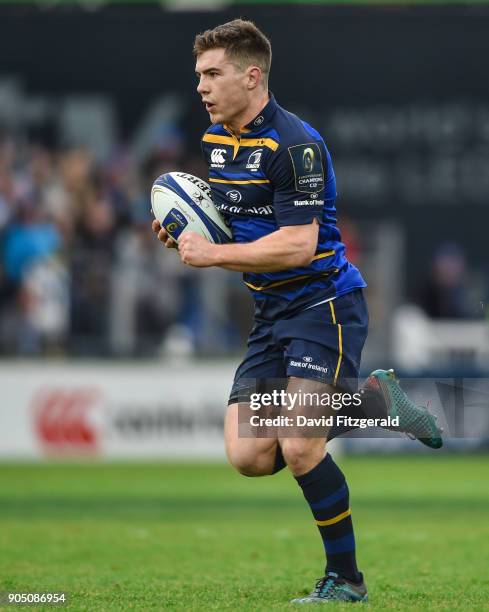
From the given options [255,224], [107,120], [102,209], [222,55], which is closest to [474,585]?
[255,224]

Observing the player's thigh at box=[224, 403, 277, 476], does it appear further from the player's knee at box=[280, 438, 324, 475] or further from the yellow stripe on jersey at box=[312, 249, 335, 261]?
the yellow stripe on jersey at box=[312, 249, 335, 261]

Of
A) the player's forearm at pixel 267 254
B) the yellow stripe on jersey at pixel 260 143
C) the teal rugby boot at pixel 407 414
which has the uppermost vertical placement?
the yellow stripe on jersey at pixel 260 143

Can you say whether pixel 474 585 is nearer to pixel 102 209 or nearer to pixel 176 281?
pixel 176 281

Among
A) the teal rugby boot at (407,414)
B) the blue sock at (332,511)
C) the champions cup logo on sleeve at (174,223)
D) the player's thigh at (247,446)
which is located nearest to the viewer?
the blue sock at (332,511)

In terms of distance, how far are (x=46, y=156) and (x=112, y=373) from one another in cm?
369

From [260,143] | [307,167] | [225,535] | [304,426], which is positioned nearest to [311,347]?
[304,426]

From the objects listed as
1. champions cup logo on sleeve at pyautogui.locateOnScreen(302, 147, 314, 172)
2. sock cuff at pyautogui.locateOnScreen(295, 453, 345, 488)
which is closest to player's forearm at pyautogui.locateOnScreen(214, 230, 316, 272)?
champions cup logo on sleeve at pyautogui.locateOnScreen(302, 147, 314, 172)

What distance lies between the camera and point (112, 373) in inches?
666

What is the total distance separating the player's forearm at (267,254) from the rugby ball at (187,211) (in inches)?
14.3

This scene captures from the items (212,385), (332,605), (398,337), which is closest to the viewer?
(332,605)

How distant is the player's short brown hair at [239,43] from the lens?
655 cm

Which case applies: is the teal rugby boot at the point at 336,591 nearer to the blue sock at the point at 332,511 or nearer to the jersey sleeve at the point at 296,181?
the blue sock at the point at 332,511

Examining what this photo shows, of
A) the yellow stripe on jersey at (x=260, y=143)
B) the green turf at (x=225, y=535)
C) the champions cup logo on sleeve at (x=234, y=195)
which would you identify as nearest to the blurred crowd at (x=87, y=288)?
the green turf at (x=225, y=535)

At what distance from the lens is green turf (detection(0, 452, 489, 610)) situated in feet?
22.8
